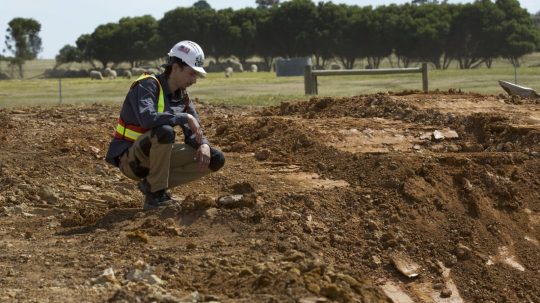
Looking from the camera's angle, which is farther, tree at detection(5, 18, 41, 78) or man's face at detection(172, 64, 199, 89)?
tree at detection(5, 18, 41, 78)

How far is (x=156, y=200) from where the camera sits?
7980 millimetres

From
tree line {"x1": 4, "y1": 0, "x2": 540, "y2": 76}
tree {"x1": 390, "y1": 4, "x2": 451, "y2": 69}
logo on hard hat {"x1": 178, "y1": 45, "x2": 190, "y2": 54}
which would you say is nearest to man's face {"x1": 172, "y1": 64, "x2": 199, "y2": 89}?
logo on hard hat {"x1": 178, "y1": 45, "x2": 190, "y2": 54}

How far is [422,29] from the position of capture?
60.0m

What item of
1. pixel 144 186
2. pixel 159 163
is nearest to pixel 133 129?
pixel 159 163

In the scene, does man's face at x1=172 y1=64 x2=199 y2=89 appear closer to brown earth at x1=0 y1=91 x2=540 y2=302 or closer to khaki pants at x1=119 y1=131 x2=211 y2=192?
khaki pants at x1=119 y1=131 x2=211 y2=192

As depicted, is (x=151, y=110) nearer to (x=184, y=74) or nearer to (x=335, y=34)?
(x=184, y=74)

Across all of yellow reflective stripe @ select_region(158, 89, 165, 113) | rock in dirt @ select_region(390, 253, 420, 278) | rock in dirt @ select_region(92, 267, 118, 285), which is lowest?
rock in dirt @ select_region(390, 253, 420, 278)

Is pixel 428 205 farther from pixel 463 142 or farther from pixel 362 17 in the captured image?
pixel 362 17

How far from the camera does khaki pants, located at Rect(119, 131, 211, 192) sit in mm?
7699

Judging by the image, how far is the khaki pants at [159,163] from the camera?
7.70 meters

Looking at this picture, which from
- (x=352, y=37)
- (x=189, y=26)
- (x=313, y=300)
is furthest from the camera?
(x=189, y=26)

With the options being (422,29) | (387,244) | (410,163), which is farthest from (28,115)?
(422,29)

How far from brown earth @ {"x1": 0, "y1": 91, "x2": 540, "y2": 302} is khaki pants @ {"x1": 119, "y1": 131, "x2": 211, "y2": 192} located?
0.28m

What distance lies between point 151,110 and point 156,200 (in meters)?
0.78
